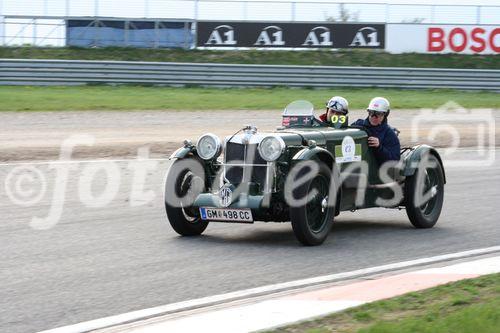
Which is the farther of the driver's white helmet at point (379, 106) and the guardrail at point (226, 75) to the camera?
the guardrail at point (226, 75)

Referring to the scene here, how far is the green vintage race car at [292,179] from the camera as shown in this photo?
29.5ft

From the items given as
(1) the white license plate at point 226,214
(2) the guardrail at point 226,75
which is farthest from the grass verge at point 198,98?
(1) the white license plate at point 226,214

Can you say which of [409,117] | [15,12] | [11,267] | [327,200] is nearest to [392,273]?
[327,200]

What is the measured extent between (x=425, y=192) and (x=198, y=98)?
16408mm

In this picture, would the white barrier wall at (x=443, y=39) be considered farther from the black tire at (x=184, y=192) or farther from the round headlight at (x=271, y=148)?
the round headlight at (x=271, y=148)

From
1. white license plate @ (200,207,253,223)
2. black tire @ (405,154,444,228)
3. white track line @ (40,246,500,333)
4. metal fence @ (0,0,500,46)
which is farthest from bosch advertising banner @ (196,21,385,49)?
white track line @ (40,246,500,333)

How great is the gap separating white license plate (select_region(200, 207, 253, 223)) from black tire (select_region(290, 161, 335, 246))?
44 cm

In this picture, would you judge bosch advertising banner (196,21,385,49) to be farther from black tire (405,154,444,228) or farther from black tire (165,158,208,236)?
black tire (165,158,208,236)

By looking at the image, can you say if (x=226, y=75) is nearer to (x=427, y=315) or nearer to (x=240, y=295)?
(x=240, y=295)

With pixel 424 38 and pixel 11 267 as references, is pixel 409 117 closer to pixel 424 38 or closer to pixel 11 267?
pixel 424 38

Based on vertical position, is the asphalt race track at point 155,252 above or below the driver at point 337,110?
below

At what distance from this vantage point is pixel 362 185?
10062 mm

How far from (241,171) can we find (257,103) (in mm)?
16762

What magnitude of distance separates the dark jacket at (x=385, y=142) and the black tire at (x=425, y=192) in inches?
12.1
